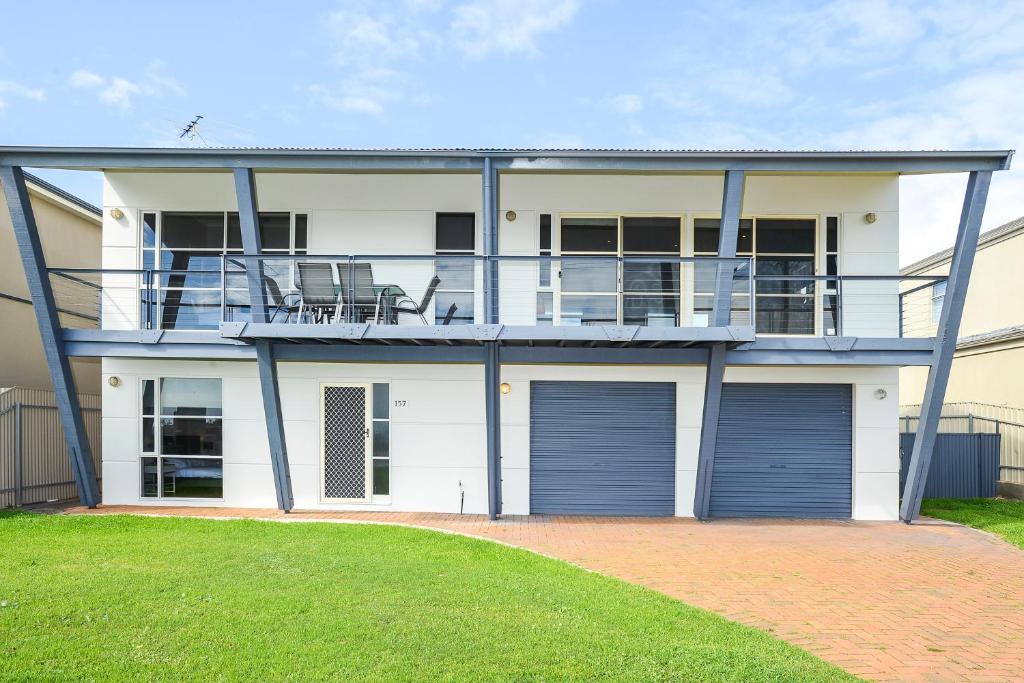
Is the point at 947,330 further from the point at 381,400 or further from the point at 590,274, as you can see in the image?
the point at 381,400

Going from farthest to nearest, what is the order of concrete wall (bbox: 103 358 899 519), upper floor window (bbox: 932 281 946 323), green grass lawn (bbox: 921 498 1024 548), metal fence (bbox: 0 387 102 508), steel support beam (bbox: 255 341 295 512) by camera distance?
upper floor window (bbox: 932 281 946 323)
concrete wall (bbox: 103 358 899 519)
metal fence (bbox: 0 387 102 508)
steel support beam (bbox: 255 341 295 512)
green grass lawn (bbox: 921 498 1024 548)

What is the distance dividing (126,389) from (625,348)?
8.46 m

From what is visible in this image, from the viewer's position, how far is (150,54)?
16797 mm

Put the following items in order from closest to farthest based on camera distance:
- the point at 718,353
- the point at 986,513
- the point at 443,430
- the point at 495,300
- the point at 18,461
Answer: the point at 718,353, the point at 495,300, the point at 18,461, the point at 443,430, the point at 986,513

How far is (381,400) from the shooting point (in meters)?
12.3

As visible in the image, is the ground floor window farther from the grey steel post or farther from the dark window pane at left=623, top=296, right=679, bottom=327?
the dark window pane at left=623, top=296, right=679, bottom=327

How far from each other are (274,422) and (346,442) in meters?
1.24

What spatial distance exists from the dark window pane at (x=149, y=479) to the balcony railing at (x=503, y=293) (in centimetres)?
231

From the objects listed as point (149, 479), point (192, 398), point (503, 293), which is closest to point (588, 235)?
point (503, 293)

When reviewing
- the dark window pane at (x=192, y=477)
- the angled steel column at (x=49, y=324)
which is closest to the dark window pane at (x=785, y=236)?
the dark window pane at (x=192, y=477)

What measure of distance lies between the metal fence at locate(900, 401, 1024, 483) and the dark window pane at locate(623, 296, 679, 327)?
735 cm

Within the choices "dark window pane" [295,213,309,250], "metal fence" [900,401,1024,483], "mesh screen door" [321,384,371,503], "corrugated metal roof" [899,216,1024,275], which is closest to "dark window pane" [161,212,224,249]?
"dark window pane" [295,213,309,250]

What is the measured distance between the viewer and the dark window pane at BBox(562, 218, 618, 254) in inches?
496

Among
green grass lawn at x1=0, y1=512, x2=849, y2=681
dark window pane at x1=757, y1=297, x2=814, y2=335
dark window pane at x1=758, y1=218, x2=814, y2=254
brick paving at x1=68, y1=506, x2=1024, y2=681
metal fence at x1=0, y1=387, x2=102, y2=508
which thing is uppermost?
dark window pane at x1=758, y1=218, x2=814, y2=254
